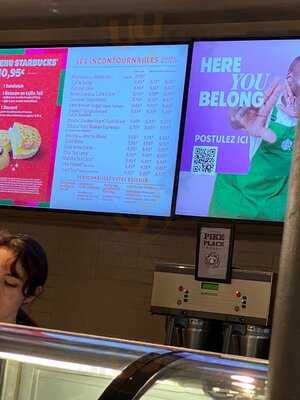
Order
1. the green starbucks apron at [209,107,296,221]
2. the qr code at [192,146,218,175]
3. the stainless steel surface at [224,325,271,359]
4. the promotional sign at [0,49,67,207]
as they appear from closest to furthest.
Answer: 1. the stainless steel surface at [224,325,271,359]
2. the green starbucks apron at [209,107,296,221]
3. the qr code at [192,146,218,175]
4. the promotional sign at [0,49,67,207]

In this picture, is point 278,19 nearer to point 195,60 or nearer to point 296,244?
point 195,60

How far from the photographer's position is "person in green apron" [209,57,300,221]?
3129 mm

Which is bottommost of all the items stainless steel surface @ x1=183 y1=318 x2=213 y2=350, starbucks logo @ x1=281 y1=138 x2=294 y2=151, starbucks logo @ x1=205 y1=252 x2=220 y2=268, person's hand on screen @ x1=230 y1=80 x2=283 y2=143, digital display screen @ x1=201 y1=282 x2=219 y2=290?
stainless steel surface @ x1=183 y1=318 x2=213 y2=350

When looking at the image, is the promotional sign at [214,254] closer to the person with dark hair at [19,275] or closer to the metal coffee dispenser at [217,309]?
the metal coffee dispenser at [217,309]

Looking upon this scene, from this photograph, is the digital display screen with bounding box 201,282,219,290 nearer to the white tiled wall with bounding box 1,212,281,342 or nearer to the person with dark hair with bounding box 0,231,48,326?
the white tiled wall with bounding box 1,212,281,342

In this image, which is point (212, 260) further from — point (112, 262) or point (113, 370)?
point (113, 370)

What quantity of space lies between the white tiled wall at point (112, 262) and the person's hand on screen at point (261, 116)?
535 mm

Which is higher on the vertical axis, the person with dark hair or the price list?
the price list

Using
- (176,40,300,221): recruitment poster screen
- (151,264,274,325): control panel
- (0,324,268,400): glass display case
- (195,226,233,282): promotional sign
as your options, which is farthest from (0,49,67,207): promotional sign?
(0,324,268,400): glass display case

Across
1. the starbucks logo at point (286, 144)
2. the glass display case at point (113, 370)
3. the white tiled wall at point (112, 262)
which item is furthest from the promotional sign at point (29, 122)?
the glass display case at point (113, 370)

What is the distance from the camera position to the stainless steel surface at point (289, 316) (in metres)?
0.64

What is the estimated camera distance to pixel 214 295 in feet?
9.73

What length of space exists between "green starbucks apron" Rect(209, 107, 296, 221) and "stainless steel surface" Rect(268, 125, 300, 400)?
2.47m

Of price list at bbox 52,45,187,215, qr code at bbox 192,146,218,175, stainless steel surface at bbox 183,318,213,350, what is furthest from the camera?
price list at bbox 52,45,187,215
